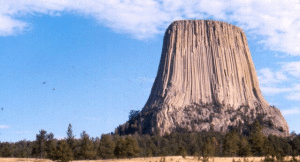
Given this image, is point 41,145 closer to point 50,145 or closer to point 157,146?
point 50,145

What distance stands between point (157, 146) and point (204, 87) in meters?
37.8

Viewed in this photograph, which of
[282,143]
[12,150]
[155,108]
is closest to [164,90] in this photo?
[155,108]

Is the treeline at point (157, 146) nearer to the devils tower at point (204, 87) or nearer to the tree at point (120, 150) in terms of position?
the tree at point (120, 150)

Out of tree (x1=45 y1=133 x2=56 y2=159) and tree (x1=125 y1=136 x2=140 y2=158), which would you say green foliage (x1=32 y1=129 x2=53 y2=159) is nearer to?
tree (x1=45 y1=133 x2=56 y2=159)

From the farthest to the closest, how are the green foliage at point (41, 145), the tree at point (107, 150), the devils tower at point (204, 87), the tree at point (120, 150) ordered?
the devils tower at point (204, 87), the green foliage at point (41, 145), the tree at point (107, 150), the tree at point (120, 150)

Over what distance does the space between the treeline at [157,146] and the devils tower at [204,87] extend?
23.5 feet

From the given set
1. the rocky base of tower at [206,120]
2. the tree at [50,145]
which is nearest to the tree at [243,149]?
the tree at [50,145]

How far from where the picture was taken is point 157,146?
95.8 meters

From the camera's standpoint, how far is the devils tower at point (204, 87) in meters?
119

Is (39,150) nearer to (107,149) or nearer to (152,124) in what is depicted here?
(107,149)

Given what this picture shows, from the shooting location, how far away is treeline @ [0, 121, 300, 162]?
68.7 m

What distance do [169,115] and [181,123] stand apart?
12.5 feet

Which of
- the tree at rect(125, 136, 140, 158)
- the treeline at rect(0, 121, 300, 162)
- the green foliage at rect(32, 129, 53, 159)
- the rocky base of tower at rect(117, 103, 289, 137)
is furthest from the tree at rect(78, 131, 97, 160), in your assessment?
the rocky base of tower at rect(117, 103, 289, 137)

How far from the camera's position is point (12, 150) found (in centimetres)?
9381
